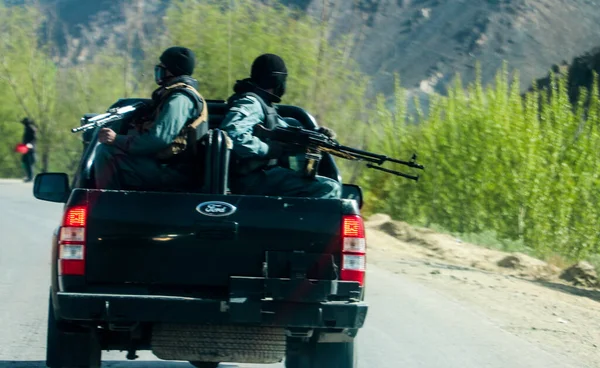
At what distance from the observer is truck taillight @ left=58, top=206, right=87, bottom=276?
19.0 feet

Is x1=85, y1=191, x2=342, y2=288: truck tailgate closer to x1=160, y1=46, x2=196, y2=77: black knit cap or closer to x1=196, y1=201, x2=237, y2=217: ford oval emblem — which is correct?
x1=196, y1=201, x2=237, y2=217: ford oval emblem

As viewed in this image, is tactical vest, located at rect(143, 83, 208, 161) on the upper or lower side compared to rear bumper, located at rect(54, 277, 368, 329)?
upper

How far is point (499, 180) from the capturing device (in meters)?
25.9

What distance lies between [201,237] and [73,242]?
62 centimetres

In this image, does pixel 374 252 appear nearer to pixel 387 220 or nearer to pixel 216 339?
pixel 387 220

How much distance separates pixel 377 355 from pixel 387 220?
15.0 meters

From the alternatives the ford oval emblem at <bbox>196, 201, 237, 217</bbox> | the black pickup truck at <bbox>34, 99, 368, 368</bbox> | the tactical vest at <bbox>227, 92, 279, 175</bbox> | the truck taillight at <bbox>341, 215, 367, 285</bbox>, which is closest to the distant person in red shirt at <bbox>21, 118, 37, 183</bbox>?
the tactical vest at <bbox>227, 92, 279, 175</bbox>

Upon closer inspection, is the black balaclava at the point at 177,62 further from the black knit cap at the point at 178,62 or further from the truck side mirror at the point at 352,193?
the truck side mirror at the point at 352,193

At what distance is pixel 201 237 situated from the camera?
233 inches

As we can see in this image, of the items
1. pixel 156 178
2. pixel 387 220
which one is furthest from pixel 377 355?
pixel 387 220

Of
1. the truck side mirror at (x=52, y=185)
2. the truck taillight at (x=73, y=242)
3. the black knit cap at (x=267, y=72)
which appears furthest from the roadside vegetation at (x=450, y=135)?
the truck taillight at (x=73, y=242)

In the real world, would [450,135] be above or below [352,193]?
above

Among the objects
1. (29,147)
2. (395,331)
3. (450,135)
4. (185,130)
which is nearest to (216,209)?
(185,130)

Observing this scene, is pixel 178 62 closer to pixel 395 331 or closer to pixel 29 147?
pixel 395 331
